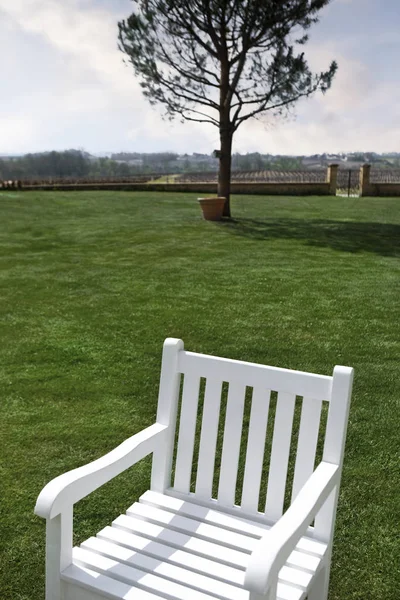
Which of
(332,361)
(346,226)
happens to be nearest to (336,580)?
(332,361)

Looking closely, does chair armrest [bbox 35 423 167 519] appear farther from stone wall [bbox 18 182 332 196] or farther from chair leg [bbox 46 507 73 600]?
stone wall [bbox 18 182 332 196]

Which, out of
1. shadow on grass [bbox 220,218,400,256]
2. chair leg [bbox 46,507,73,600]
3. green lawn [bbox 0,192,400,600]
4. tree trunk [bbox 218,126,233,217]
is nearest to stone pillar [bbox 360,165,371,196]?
shadow on grass [bbox 220,218,400,256]

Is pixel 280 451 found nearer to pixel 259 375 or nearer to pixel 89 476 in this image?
pixel 259 375

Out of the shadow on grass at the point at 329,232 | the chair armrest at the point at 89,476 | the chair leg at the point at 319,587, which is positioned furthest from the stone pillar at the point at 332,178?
the chair leg at the point at 319,587

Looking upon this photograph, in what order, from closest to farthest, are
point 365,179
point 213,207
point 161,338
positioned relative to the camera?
point 161,338, point 213,207, point 365,179

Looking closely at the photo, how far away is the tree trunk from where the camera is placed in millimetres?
16375

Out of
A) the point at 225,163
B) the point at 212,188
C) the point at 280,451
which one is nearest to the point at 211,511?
the point at 280,451

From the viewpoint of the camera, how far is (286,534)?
1.70 metres

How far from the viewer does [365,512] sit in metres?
3.28

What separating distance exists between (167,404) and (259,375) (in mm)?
445

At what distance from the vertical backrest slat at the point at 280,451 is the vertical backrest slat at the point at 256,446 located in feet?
0.18

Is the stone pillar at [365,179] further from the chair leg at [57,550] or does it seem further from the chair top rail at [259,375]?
the chair leg at [57,550]

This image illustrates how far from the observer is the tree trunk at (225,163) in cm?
1638

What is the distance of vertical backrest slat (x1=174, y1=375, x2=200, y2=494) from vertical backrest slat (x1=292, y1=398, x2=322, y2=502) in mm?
473
